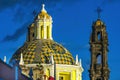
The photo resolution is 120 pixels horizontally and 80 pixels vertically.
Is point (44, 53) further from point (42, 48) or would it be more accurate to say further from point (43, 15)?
point (43, 15)

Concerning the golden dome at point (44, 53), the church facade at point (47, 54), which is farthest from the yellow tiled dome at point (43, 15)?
the golden dome at point (44, 53)

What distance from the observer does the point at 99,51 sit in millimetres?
91625

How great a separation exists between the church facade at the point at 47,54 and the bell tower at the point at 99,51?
15.7 ft

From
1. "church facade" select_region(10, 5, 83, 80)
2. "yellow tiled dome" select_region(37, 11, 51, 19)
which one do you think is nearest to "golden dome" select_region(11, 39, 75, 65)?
"church facade" select_region(10, 5, 83, 80)

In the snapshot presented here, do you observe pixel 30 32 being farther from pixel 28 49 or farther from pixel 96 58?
pixel 96 58

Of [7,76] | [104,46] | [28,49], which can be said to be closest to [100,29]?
[104,46]

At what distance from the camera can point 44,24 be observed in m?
97.9

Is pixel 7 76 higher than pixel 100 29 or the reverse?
the reverse

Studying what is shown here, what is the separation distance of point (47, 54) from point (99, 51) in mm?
7164

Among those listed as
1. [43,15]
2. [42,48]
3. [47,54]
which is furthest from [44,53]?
[43,15]

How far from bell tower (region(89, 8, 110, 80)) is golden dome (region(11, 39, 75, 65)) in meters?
4.60

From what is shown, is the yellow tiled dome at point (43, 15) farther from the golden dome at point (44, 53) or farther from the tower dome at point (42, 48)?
the golden dome at point (44, 53)

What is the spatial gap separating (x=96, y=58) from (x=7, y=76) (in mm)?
49711

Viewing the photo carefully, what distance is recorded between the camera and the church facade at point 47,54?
93.0 meters
